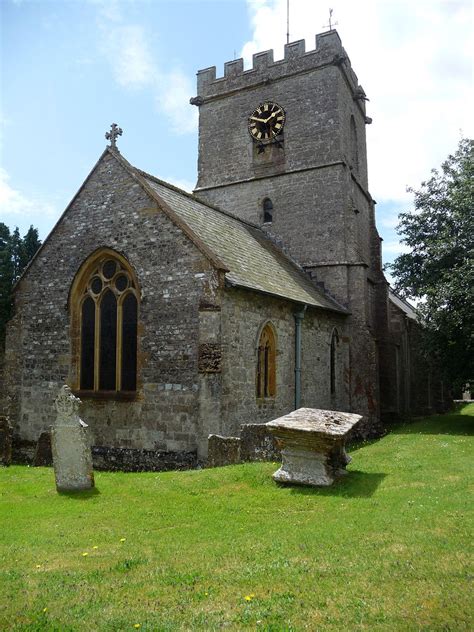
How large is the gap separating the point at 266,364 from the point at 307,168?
10418mm

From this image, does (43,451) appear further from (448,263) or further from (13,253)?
(448,263)

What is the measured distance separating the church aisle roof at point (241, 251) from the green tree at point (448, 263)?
3452mm

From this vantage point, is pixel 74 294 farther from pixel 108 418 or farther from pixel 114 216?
pixel 108 418

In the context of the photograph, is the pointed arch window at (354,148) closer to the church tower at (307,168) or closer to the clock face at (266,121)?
the church tower at (307,168)

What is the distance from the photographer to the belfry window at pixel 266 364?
1504 cm

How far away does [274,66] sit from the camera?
77.8 feet

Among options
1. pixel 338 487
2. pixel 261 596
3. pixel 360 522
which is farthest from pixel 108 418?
pixel 261 596

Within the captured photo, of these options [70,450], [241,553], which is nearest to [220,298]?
[70,450]

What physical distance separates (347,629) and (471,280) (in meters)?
14.3

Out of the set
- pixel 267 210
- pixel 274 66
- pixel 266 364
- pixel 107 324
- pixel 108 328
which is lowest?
pixel 266 364

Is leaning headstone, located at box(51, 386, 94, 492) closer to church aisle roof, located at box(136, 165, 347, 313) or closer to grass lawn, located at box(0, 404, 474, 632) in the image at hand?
grass lawn, located at box(0, 404, 474, 632)

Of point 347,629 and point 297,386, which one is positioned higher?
point 297,386

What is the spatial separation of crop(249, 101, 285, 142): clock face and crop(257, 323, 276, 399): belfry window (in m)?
11.6

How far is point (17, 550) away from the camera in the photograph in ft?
21.8
